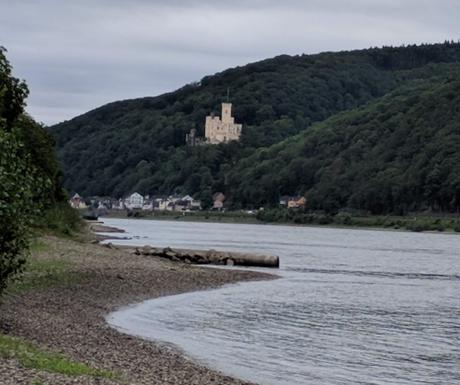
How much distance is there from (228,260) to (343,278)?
727cm

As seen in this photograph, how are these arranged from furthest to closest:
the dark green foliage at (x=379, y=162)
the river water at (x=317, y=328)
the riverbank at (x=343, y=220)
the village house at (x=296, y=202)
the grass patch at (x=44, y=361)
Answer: the village house at (x=296, y=202), the dark green foliage at (x=379, y=162), the riverbank at (x=343, y=220), the river water at (x=317, y=328), the grass patch at (x=44, y=361)

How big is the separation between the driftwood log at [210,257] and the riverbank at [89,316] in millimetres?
7783

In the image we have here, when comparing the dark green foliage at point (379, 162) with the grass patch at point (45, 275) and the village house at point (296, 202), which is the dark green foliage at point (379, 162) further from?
the grass patch at point (45, 275)

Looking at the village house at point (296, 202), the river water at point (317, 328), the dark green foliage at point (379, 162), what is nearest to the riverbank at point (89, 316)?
the river water at point (317, 328)

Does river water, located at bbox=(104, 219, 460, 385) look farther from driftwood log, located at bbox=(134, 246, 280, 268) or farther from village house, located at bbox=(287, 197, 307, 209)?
village house, located at bbox=(287, 197, 307, 209)

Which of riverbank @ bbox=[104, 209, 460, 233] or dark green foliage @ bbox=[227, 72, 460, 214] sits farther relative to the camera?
dark green foliage @ bbox=[227, 72, 460, 214]

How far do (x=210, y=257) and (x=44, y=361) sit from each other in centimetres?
4172

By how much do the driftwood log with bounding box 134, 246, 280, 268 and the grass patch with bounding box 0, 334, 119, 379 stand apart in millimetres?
37767

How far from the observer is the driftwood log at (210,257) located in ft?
181

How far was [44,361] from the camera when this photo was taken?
15203 mm

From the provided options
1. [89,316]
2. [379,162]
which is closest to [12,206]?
[89,316]

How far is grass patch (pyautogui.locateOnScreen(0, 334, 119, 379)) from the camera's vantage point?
1468cm

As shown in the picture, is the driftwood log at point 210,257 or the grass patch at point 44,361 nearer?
the grass patch at point 44,361

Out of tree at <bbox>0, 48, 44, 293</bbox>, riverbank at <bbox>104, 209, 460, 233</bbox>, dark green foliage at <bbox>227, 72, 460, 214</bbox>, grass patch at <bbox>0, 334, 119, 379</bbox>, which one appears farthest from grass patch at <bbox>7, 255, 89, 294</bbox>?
dark green foliage at <bbox>227, 72, 460, 214</bbox>
